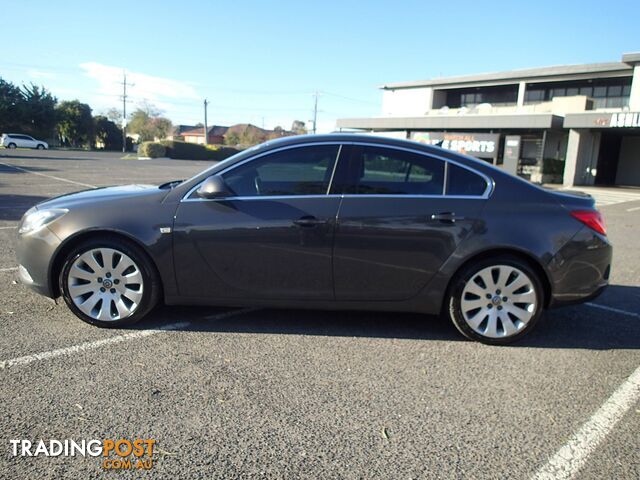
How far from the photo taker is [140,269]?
3.90 m

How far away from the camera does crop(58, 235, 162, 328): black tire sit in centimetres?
388

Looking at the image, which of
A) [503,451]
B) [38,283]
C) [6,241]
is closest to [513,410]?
[503,451]

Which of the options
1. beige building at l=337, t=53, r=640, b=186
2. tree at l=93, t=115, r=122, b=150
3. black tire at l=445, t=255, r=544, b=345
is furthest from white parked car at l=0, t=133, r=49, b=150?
black tire at l=445, t=255, r=544, b=345

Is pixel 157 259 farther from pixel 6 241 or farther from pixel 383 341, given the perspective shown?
pixel 6 241

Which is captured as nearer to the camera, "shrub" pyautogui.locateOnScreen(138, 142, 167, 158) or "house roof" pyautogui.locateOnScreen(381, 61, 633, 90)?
"house roof" pyautogui.locateOnScreen(381, 61, 633, 90)

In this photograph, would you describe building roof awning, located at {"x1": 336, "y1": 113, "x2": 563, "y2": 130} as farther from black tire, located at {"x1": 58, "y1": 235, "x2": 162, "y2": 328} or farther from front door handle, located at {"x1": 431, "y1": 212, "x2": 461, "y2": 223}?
black tire, located at {"x1": 58, "y1": 235, "x2": 162, "y2": 328}

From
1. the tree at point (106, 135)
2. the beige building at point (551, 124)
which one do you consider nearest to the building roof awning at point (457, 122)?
the beige building at point (551, 124)

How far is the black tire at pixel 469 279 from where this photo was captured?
3879 millimetres

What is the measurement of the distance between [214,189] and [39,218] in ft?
4.90

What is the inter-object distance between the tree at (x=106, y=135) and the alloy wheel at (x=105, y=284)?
73637 millimetres

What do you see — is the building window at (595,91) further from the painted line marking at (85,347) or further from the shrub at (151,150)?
the painted line marking at (85,347)

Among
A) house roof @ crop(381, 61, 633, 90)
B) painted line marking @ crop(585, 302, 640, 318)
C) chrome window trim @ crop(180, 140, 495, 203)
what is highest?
house roof @ crop(381, 61, 633, 90)

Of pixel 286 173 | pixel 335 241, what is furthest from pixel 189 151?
pixel 335 241

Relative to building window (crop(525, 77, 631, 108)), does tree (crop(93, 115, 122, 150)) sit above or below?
below
